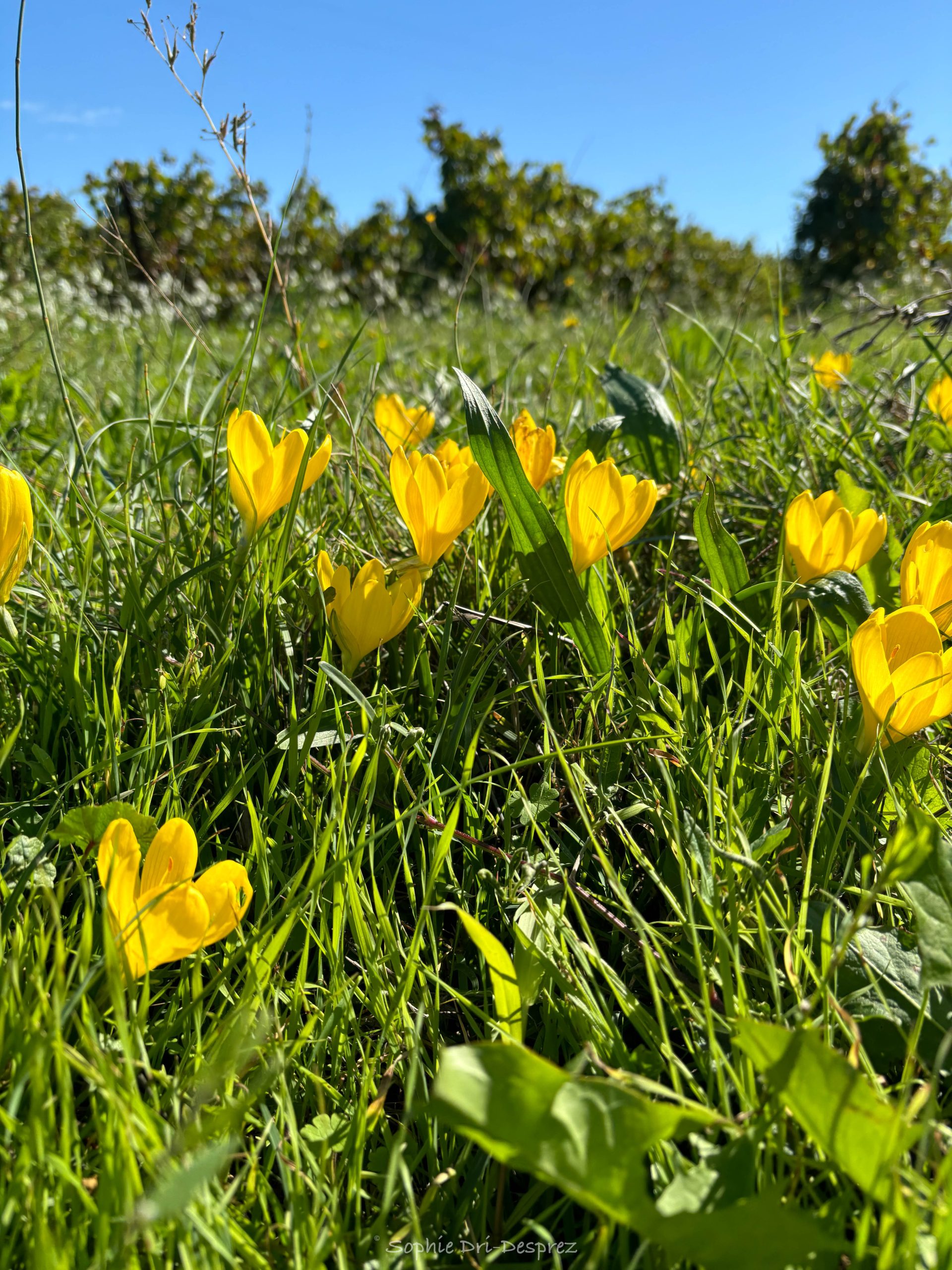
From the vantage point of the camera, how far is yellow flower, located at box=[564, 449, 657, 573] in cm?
115

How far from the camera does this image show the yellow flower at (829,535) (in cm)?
118

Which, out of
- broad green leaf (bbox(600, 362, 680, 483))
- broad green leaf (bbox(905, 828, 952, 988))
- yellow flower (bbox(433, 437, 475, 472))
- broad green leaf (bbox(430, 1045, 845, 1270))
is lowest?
broad green leaf (bbox(430, 1045, 845, 1270))

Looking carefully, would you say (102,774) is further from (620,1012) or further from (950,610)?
(950,610)

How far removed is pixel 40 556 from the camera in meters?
1.49

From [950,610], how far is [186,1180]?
3.47 feet

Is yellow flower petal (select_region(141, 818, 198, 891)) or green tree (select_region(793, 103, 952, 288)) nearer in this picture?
yellow flower petal (select_region(141, 818, 198, 891))

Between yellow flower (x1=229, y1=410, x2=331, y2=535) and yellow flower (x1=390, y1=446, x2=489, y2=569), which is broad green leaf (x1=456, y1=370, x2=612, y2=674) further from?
yellow flower (x1=229, y1=410, x2=331, y2=535)

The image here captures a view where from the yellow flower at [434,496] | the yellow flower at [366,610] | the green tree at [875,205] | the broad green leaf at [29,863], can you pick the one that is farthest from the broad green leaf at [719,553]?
the green tree at [875,205]

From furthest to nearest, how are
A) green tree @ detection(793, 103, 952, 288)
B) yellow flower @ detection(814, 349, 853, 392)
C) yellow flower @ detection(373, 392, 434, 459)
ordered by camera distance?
green tree @ detection(793, 103, 952, 288) < yellow flower @ detection(814, 349, 853, 392) < yellow flower @ detection(373, 392, 434, 459)

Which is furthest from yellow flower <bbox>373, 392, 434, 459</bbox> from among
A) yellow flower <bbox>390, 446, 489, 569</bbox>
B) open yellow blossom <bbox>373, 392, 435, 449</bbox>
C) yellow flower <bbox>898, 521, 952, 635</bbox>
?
yellow flower <bbox>898, 521, 952, 635</bbox>

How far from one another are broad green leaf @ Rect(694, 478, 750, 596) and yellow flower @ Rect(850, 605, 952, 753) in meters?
0.32

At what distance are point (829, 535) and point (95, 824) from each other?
3.43 feet

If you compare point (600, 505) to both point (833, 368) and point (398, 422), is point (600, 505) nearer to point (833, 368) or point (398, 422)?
point (398, 422)

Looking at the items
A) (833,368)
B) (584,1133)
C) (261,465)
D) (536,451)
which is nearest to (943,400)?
(833,368)
